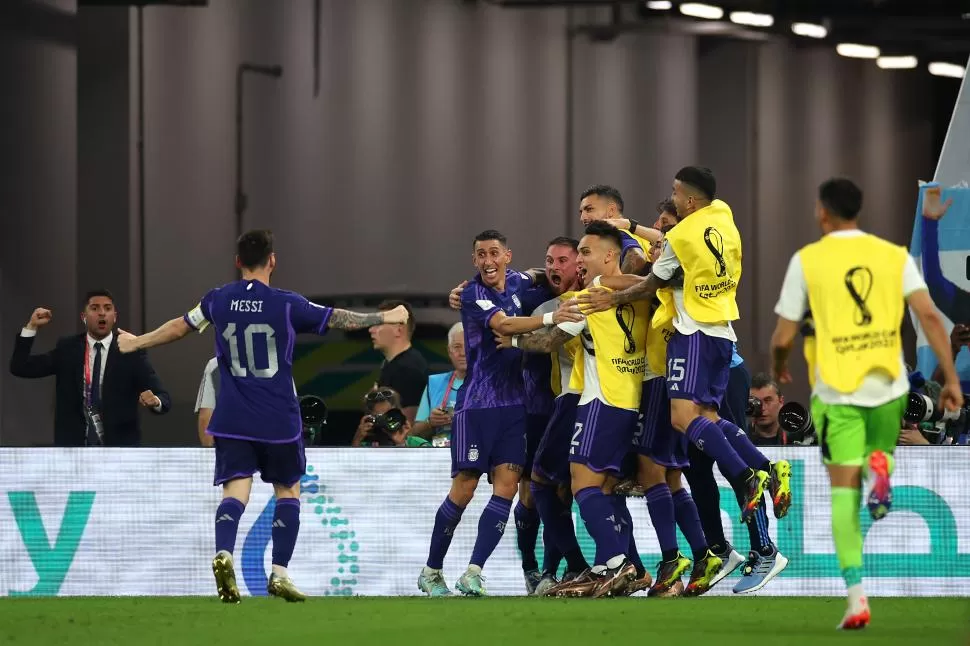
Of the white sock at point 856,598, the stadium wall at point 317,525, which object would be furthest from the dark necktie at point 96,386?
the white sock at point 856,598

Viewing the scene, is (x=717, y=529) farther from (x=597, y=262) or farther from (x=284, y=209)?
(x=284, y=209)

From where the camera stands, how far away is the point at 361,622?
7059mm

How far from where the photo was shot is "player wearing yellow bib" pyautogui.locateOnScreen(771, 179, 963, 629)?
20.0 ft

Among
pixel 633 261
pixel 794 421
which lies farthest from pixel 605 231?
pixel 794 421

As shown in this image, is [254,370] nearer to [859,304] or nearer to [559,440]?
[559,440]

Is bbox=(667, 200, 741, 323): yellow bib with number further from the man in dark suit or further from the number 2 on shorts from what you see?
the man in dark suit

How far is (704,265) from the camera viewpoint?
Answer: 7.95 m

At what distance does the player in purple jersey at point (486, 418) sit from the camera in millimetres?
8500

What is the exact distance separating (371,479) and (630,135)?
19.9ft

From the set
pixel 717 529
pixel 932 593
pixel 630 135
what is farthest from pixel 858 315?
pixel 630 135

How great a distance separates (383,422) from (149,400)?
1.55 m

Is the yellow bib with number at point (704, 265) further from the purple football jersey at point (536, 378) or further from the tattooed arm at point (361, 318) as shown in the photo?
the tattooed arm at point (361, 318)

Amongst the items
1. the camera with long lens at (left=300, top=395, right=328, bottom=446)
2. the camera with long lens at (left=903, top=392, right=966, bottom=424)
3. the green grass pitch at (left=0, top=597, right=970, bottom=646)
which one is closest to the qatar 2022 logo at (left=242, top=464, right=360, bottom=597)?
the camera with long lens at (left=300, top=395, right=328, bottom=446)

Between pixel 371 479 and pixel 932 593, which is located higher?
pixel 371 479
